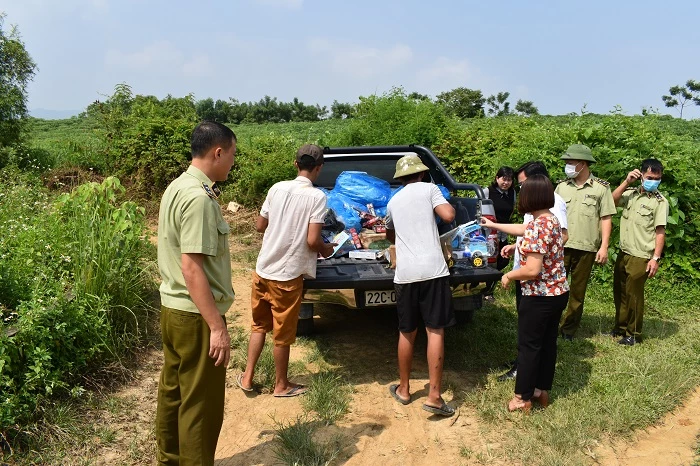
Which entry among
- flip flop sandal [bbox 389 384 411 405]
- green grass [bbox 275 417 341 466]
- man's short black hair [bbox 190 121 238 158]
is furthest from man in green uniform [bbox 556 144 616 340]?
man's short black hair [bbox 190 121 238 158]

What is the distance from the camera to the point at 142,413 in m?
3.52

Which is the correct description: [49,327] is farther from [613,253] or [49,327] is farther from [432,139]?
[432,139]

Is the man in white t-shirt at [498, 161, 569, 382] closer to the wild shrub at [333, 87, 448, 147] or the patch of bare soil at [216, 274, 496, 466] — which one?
the patch of bare soil at [216, 274, 496, 466]

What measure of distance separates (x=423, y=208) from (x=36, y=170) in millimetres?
9466

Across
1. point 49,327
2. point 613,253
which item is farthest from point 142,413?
point 613,253

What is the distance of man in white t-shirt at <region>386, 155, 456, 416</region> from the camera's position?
3.55 metres

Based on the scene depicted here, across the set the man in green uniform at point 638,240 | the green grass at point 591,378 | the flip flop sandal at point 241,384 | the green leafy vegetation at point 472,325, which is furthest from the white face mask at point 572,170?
the flip flop sandal at point 241,384

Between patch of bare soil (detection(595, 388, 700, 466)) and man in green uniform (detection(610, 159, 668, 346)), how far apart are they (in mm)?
1267

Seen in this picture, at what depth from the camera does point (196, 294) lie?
7.80 ft

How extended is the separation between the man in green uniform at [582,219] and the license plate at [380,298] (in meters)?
1.85

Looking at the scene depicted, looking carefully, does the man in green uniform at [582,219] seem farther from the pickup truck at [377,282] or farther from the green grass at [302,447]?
the green grass at [302,447]

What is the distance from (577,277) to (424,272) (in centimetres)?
207

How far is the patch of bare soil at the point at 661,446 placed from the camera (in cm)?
313

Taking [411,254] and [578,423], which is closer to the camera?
[578,423]
